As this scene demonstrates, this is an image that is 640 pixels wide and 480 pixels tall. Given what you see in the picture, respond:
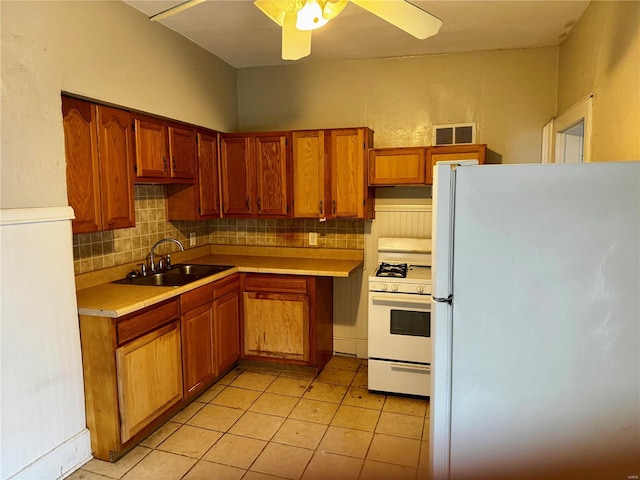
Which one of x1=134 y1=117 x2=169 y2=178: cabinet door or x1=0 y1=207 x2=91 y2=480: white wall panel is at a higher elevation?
x1=134 y1=117 x2=169 y2=178: cabinet door

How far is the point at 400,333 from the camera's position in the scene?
312cm

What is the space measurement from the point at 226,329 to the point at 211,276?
1.62 feet

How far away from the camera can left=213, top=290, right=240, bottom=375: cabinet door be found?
3.20 meters

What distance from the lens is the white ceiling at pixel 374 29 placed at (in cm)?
261

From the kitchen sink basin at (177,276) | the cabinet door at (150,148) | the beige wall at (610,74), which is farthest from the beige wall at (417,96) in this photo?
the kitchen sink basin at (177,276)

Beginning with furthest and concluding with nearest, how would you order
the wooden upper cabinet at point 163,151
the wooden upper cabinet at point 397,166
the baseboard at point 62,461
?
1. the wooden upper cabinet at point 397,166
2. the wooden upper cabinet at point 163,151
3. the baseboard at point 62,461

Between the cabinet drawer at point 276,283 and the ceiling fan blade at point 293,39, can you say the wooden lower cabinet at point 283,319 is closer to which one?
the cabinet drawer at point 276,283

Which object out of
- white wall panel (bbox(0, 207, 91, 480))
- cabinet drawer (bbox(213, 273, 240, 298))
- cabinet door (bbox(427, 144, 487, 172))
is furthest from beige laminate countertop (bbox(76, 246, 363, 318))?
cabinet door (bbox(427, 144, 487, 172))

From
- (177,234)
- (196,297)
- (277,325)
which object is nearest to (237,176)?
(177,234)

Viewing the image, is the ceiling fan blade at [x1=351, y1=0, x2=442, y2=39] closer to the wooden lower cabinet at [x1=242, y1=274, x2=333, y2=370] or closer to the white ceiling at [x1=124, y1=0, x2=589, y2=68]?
the white ceiling at [x1=124, y1=0, x2=589, y2=68]

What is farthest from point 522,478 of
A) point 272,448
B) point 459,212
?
point 272,448

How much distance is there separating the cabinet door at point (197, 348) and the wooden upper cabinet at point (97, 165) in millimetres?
779

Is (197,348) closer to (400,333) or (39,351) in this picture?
(39,351)

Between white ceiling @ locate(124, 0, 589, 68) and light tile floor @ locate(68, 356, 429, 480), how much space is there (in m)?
2.64
